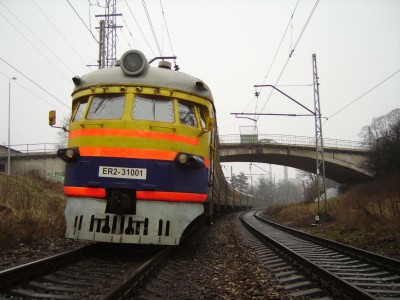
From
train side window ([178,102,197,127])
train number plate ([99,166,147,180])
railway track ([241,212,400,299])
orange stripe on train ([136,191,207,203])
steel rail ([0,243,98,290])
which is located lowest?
railway track ([241,212,400,299])

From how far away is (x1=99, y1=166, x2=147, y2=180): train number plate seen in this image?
19.9 ft

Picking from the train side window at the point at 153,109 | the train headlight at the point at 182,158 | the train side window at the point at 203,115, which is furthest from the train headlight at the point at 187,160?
the train side window at the point at 203,115

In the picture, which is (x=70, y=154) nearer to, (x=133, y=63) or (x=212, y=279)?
(x=133, y=63)

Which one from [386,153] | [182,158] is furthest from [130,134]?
[386,153]

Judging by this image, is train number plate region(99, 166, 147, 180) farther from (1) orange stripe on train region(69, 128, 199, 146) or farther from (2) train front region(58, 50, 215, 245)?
(1) orange stripe on train region(69, 128, 199, 146)

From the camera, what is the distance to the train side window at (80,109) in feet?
22.8

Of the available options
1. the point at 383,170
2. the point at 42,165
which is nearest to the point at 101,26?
the point at 42,165

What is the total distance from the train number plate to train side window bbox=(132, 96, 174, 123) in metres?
0.96

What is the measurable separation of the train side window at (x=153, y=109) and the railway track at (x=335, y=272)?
10.7 feet

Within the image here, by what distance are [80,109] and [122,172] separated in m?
1.79

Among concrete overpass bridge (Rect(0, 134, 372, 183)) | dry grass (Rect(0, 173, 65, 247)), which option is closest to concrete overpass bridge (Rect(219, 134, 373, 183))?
concrete overpass bridge (Rect(0, 134, 372, 183))

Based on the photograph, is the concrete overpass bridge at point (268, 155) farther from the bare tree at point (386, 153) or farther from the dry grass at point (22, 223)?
the dry grass at point (22, 223)

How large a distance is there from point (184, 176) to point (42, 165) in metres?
34.3

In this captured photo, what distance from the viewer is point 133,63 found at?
6730 mm
